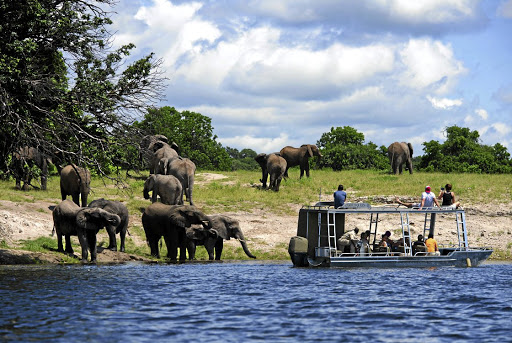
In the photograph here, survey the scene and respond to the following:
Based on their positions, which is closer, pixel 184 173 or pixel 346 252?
pixel 346 252

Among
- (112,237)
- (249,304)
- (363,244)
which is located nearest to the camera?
(249,304)

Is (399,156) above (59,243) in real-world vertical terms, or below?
above

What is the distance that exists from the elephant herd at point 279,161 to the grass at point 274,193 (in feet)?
2.47

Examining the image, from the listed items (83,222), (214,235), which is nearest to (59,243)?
(83,222)

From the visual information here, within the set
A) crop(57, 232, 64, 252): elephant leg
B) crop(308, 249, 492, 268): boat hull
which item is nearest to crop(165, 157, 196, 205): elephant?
crop(57, 232, 64, 252): elephant leg

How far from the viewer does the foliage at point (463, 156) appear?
81.1 meters

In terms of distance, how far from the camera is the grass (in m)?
36.9

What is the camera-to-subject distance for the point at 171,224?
31.9 meters

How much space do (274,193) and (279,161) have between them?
2.67 m

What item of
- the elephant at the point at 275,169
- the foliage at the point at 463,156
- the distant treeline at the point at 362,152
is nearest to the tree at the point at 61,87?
the elephant at the point at 275,169

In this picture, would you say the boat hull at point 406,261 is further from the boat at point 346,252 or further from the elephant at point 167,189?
the elephant at point 167,189

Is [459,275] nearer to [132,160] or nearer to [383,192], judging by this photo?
[132,160]

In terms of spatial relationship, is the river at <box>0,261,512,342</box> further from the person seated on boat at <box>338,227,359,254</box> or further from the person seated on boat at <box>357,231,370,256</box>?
the person seated on boat at <box>338,227,359,254</box>

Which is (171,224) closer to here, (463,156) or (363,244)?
(363,244)
